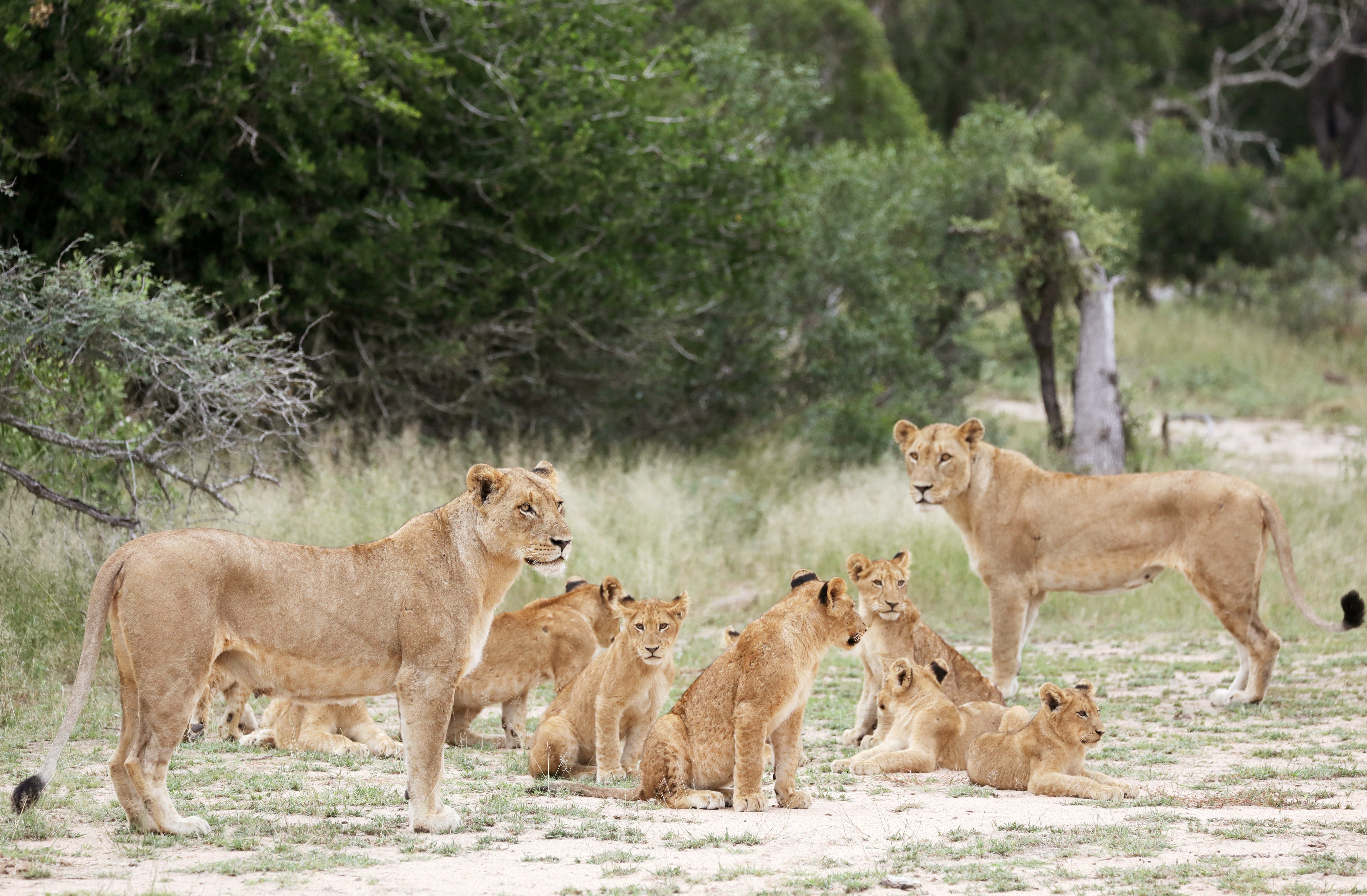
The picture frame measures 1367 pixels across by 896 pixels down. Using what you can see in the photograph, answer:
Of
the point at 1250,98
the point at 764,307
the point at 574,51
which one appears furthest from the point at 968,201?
the point at 1250,98

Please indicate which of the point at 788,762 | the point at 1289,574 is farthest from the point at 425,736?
the point at 1289,574

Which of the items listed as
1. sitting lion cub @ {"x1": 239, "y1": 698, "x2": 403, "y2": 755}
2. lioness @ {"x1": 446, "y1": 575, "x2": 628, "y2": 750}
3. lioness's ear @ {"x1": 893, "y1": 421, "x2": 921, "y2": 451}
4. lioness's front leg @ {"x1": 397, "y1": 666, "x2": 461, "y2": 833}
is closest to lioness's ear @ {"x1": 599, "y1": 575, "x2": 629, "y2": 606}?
lioness @ {"x1": 446, "y1": 575, "x2": 628, "y2": 750}

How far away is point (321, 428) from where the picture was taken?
14203 millimetres

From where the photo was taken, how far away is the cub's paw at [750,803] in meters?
6.03

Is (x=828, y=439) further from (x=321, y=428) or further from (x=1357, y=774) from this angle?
(x=1357, y=774)

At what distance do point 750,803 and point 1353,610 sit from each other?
15.6ft

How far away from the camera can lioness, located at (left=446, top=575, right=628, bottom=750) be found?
7531mm

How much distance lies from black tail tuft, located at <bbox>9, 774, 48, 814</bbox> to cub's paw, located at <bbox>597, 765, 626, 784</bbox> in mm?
2366

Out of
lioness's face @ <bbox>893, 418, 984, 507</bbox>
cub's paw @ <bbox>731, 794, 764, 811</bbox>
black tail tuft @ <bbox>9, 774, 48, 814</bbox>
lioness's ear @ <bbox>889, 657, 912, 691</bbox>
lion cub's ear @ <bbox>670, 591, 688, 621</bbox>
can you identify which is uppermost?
lioness's face @ <bbox>893, 418, 984, 507</bbox>

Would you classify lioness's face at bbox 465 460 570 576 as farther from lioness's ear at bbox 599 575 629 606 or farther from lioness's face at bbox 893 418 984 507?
lioness's face at bbox 893 418 984 507

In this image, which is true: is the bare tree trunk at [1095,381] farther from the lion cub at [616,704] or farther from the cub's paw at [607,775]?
the cub's paw at [607,775]

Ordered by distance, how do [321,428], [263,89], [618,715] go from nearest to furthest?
[618,715]
[263,89]
[321,428]

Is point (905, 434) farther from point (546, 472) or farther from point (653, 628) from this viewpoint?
point (546, 472)

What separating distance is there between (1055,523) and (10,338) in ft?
22.1
